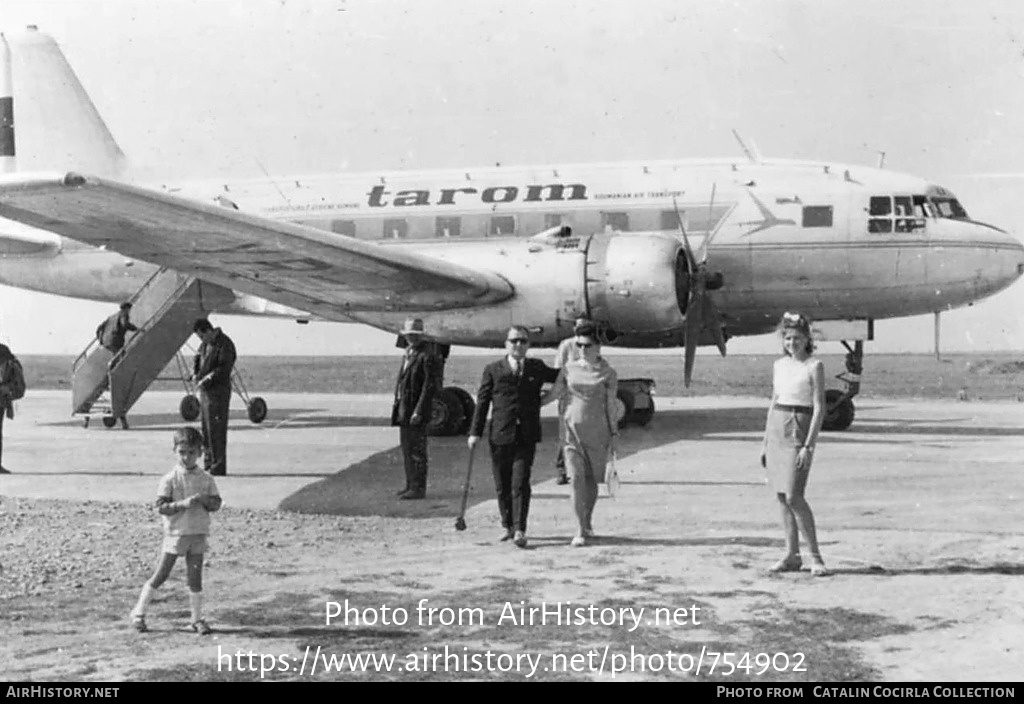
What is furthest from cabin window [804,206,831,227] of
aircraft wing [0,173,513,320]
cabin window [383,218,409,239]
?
cabin window [383,218,409,239]

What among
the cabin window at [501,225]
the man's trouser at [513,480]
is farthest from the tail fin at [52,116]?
the man's trouser at [513,480]

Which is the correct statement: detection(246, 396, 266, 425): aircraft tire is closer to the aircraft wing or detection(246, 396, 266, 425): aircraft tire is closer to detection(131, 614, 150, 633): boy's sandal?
the aircraft wing

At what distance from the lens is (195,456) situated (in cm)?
614

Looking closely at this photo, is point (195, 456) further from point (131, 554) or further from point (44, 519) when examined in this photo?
point (44, 519)

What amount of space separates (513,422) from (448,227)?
1021cm

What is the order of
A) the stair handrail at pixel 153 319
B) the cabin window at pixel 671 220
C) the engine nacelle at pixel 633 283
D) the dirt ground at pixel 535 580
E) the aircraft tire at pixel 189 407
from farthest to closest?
1. the aircraft tire at pixel 189 407
2. the cabin window at pixel 671 220
3. the stair handrail at pixel 153 319
4. the engine nacelle at pixel 633 283
5. the dirt ground at pixel 535 580

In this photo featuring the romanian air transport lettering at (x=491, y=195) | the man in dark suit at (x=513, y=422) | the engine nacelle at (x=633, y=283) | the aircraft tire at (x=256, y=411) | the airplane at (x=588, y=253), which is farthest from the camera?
the aircraft tire at (x=256, y=411)

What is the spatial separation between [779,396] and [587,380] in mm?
1722

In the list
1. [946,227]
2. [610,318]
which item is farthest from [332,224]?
[946,227]

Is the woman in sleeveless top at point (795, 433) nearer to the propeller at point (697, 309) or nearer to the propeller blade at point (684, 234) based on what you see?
the propeller at point (697, 309)

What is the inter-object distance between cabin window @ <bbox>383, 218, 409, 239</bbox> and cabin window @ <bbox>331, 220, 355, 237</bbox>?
0.67 meters

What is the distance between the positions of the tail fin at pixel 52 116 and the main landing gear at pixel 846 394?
47.6ft

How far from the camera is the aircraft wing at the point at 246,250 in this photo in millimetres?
9938

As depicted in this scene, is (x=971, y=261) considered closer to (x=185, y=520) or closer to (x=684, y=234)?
(x=684, y=234)
